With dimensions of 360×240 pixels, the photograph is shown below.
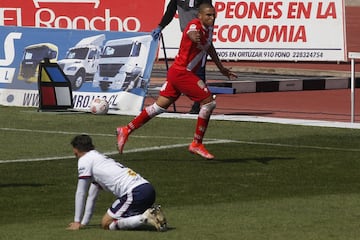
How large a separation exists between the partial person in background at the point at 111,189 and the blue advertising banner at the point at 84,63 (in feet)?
33.2

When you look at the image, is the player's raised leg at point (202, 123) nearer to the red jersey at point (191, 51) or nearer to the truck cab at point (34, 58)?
the red jersey at point (191, 51)

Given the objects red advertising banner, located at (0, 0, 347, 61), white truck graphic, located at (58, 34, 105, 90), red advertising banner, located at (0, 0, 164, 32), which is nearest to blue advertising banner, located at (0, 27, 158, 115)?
white truck graphic, located at (58, 34, 105, 90)

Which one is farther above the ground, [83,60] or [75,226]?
[75,226]

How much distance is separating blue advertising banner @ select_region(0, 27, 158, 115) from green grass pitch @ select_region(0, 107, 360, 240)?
63 centimetres

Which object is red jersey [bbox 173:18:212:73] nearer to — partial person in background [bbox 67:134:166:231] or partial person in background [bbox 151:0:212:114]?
partial person in background [bbox 151:0:212:114]

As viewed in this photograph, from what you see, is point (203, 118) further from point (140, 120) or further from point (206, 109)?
point (140, 120)

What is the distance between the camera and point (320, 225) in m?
→ 12.0

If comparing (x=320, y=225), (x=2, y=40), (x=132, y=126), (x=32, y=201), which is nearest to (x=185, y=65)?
(x=132, y=126)

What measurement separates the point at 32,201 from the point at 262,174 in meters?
3.09

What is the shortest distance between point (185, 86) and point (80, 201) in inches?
214

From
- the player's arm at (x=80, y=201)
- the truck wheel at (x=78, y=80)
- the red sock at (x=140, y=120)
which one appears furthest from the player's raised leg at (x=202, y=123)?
the truck wheel at (x=78, y=80)

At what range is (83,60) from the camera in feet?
74.1

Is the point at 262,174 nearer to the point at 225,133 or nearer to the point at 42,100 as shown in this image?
the point at 225,133

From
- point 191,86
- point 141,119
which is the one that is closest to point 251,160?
point 191,86
